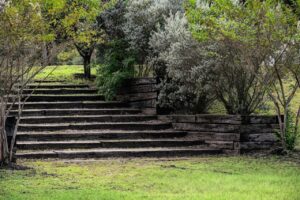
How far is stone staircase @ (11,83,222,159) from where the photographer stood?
1037 cm

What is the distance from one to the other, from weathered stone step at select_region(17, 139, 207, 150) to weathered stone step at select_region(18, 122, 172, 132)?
1.05 meters

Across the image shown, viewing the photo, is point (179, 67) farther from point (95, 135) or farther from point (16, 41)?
point (16, 41)

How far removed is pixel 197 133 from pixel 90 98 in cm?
461

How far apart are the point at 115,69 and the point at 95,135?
158 inches

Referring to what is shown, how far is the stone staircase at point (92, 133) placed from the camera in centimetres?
1037

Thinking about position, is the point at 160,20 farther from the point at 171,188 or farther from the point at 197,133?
the point at 171,188

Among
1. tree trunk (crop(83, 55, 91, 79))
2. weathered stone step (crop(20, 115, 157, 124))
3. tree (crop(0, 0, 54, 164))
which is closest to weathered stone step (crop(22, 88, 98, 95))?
tree trunk (crop(83, 55, 91, 79))

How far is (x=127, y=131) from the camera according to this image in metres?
11.9

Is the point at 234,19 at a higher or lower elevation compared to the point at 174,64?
higher

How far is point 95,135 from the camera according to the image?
11.3 m

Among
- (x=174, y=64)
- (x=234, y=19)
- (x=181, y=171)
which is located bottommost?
(x=181, y=171)

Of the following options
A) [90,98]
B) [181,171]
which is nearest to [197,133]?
[181,171]

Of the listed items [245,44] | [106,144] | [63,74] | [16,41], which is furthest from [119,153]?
[63,74]

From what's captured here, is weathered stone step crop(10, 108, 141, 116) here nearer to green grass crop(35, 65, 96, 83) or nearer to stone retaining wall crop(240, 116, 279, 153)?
green grass crop(35, 65, 96, 83)
